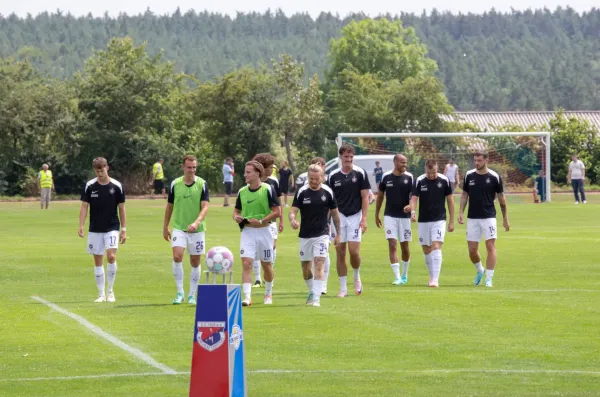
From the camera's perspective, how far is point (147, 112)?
227 feet

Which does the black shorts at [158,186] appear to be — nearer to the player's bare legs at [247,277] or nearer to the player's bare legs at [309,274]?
the player's bare legs at [309,274]

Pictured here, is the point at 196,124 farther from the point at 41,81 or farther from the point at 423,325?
the point at 423,325

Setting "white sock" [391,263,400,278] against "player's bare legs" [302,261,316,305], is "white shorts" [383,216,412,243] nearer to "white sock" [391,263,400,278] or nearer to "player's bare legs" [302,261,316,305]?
"white sock" [391,263,400,278]

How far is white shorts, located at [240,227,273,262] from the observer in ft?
53.1

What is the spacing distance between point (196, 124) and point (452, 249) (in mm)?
46268

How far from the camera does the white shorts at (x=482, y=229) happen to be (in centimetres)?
1928

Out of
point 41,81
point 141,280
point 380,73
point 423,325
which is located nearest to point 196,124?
point 41,81

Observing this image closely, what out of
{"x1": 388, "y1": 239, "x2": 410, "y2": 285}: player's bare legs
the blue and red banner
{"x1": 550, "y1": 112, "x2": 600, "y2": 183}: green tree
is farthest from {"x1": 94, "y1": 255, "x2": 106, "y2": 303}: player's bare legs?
{"x1": 550, "y1": 112, "x2": 600, "y2": 183}: green tree

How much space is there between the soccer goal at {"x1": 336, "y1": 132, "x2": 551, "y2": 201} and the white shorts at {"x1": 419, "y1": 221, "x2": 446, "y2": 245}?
34.5m

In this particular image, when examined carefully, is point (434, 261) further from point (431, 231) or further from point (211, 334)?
point (211, 334)

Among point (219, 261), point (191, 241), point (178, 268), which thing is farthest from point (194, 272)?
point (219, 261)

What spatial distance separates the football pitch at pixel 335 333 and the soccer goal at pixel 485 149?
29.8 meters

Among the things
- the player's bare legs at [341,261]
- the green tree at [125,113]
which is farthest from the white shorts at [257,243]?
the green tree at [125,113]

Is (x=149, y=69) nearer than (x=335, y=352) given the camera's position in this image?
No
